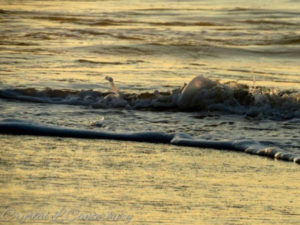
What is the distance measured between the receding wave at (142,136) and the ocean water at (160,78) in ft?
0.05

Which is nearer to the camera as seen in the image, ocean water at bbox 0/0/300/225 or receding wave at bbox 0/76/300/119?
ocean water at bbox 0/0/300/225

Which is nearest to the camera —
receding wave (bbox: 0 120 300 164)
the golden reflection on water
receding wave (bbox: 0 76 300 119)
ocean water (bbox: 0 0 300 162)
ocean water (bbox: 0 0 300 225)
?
the golden reflection on water

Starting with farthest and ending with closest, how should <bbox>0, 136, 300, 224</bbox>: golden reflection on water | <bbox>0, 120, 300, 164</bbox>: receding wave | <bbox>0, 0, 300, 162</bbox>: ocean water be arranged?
<bbox>0, 0, 300, 162</bbox>: ocean water, <bbox>0, 120, 300, 164</bbox>: receding wave, <bbox>0, 136, 300, 224</bbox>: golden reflection on water

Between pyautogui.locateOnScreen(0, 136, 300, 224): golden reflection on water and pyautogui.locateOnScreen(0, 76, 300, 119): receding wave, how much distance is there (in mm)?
1826

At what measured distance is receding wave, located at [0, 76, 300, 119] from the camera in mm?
8172

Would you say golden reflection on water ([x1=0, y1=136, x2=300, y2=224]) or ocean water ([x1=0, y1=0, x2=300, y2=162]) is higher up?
golden reflection on water ([x1=0, y1=136, x2=300, y2=224])

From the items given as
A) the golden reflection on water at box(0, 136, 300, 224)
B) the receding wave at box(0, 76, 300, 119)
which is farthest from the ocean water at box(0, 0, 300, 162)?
the golden reflection on water at box(0, 136, 300, 224)

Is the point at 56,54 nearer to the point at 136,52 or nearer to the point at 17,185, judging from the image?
the point at 136,52

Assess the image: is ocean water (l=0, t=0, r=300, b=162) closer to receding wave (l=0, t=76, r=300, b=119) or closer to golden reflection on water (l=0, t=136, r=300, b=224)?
receding wave (l=0, t=76, r=300, b=119)

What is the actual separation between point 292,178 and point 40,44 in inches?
365

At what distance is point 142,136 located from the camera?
676cm

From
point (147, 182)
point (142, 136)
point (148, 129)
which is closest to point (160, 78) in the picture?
point (148, 129)

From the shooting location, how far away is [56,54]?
12703 mm

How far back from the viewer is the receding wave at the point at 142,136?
6418 mm
